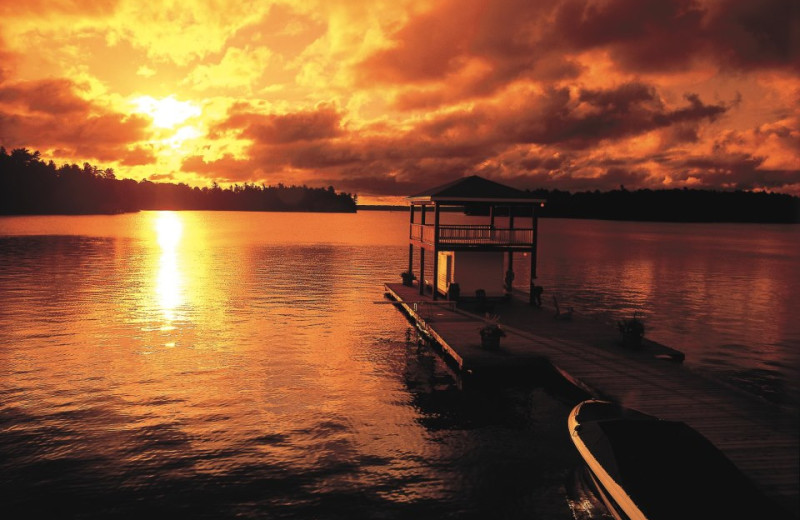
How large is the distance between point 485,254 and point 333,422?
19.4m

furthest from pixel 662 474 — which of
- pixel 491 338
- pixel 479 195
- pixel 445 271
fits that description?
pixel 445 271

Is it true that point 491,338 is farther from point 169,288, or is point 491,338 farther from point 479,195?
point 169,288

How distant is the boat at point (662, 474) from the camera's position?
10.5 metres

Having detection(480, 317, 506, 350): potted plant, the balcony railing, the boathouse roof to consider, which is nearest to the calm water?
detection(480, 317, 506, 350): potted plant

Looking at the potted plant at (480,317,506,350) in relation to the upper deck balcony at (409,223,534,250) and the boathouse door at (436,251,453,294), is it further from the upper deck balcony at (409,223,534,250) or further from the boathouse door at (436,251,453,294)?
the boathouse door at (436,251,453,294)

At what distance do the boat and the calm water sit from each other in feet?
5.12

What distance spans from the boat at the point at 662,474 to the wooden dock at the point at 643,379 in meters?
1.09

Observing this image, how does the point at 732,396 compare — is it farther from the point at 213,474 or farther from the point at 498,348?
the point at 213,474

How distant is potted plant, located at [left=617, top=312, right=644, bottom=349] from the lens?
2323 cm

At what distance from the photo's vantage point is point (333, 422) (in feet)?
58.8

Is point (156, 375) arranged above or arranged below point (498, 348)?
below

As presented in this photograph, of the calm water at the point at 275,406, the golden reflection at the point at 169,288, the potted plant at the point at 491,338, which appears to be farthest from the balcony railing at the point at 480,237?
the golden reflection at the point at 169,288

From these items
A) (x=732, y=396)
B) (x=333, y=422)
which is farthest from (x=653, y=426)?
(x=333, y=422)

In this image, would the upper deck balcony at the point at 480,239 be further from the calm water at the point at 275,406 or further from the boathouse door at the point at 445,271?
the calm water at the point at 275,406
